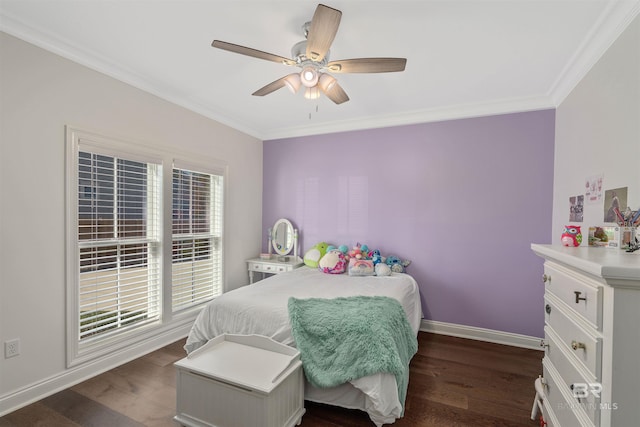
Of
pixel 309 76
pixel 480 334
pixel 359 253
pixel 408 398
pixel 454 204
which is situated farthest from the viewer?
pixel 359 253

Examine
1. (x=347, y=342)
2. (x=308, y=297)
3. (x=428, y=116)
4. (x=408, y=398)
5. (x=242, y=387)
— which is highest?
(x=428, y=116)

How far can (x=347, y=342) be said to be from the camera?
1851mm

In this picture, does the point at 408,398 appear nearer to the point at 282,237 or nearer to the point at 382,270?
the point at 382,270

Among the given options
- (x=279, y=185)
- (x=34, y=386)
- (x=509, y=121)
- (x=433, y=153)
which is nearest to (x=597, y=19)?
(x=509, y=121)

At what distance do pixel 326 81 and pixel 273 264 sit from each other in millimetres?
2443

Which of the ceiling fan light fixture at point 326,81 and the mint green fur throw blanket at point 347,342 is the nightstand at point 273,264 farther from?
the ceiling fan light fixture at point 326,81

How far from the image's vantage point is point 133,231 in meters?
2.67

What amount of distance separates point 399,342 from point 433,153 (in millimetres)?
2160

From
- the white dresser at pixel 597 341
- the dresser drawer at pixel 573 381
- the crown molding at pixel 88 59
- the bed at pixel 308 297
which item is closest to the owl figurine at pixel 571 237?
the white dresser at pixel 597 341

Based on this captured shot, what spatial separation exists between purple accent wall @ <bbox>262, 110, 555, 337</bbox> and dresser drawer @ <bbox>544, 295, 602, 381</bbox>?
71.6 inches

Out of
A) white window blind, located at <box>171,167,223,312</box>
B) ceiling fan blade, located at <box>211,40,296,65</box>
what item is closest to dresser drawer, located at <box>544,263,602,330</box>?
ceiling fan blade, located at <box>211,40,296,65</box>

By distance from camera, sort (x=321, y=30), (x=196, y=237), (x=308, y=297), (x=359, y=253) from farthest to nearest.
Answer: (x=359, y=253)
(x=196, y=237)
(x=308, y=297)
(x=321, y=30)

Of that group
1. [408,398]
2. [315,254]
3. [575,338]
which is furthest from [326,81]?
[408,398]

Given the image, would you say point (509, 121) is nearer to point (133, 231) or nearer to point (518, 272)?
point (518, 272)
